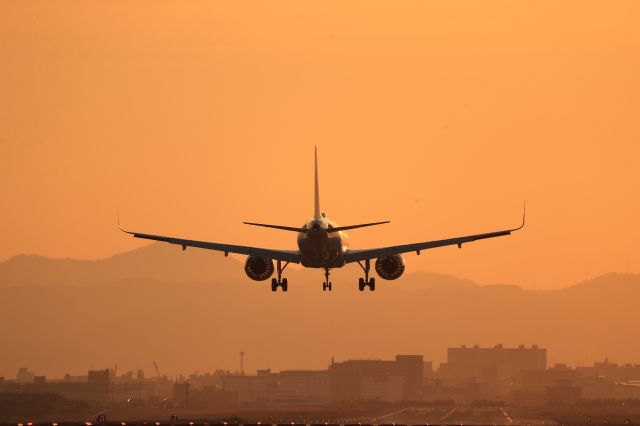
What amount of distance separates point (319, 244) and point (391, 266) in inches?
551

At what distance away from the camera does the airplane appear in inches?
5177

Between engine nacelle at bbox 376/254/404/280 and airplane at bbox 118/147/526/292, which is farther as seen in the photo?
engine nacelle at bbox 376/254/404/280

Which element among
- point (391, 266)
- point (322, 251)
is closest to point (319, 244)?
point (322, 251)

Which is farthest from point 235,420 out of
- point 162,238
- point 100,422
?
point 162,238

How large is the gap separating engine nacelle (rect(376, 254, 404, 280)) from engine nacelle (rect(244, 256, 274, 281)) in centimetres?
1023

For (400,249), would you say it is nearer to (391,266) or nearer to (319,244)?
(391,266)

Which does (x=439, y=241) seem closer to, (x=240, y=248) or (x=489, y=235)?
(x=489, y=235)

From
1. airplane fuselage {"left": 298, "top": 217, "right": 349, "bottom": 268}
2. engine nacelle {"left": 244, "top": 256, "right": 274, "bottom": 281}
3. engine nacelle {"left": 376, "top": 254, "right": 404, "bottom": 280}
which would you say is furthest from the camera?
engine nacelle {"left": 376, "top": 254, "right": 404, "bottom": 280}

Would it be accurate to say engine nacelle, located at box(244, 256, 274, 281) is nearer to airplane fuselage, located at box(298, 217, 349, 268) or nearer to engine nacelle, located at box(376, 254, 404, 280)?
airplane fuselage, located at box(298, 217, 349, 268)

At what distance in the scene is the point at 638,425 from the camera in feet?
634

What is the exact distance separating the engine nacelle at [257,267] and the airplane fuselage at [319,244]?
9.03 meters

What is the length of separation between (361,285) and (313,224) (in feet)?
46.9

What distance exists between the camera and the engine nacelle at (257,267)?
14262cm

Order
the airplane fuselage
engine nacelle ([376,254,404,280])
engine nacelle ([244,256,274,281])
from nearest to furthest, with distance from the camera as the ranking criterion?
the airplane fuselage < engine nacelle ([244,256,274,281]) < engine nacelle ([376,254,404,280])
